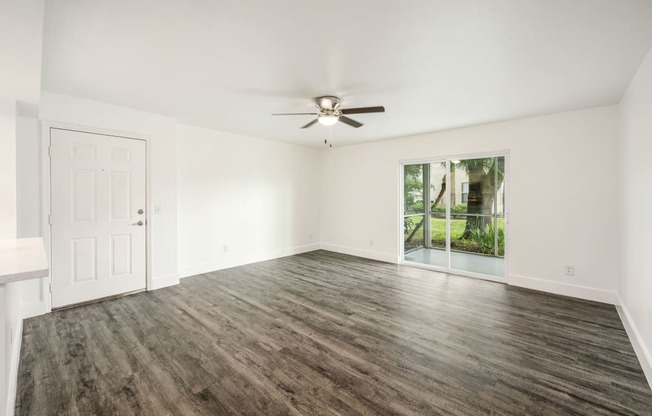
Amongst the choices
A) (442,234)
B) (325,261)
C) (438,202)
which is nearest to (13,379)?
(325,261)

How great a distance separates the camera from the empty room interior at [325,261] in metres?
1.83

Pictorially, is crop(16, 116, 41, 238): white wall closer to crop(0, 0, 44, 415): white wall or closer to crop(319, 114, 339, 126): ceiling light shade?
crop(0, 0, 44, 415): white wall

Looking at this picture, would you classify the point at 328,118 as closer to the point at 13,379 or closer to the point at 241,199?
the point at 241,199

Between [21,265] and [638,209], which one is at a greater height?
[638,209]

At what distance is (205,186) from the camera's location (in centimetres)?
477

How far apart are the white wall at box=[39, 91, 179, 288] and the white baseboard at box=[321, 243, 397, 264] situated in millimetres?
3454

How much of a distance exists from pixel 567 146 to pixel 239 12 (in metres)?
4.30

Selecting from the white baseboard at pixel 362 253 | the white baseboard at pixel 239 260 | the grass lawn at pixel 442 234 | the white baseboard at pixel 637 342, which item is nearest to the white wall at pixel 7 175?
the white baseboard at pixel 239 260

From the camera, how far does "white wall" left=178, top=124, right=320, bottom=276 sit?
4590 millimetres

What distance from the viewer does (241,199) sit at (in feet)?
17.5

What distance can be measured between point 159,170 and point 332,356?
3513mm

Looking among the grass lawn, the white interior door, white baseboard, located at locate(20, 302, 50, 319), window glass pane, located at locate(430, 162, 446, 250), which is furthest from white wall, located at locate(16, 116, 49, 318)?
window glass pane, located at locate(430, 162, 446, 250)

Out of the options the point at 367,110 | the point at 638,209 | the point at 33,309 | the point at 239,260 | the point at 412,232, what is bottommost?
the point at 33,309

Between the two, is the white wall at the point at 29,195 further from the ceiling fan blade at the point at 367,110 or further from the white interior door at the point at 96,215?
the ceiling fan blade at the point at 367,110
